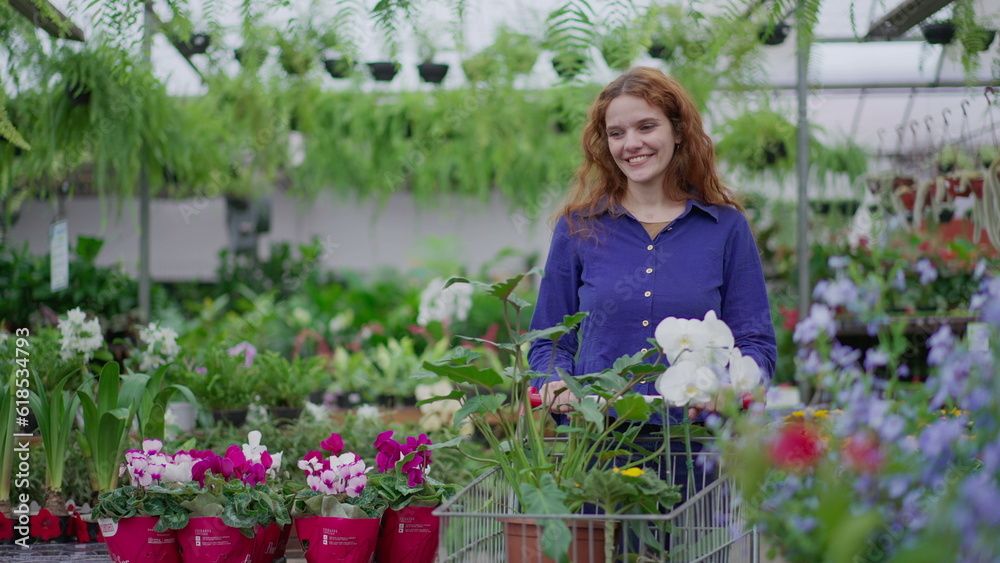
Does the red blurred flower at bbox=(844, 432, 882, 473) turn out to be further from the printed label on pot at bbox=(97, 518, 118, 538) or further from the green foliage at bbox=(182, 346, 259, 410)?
the green foliage at bbox=(182, 346, 259, 410)

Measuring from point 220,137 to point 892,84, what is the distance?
11.8 feet

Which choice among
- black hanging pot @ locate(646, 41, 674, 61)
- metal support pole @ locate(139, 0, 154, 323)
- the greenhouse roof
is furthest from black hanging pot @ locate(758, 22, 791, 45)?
metal support pole @ locate(139, 0, 154, 323)

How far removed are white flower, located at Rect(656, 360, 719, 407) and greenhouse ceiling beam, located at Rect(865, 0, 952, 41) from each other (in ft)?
5.58

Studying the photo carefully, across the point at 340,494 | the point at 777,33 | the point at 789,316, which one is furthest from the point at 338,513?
the point at 789,316

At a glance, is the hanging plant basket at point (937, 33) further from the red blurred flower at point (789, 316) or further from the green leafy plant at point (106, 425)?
the green leafy plant at point (106, 425)

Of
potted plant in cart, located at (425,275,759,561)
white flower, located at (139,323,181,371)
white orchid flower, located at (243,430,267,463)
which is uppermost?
potted plant in cart, located at (425,275,759,561)

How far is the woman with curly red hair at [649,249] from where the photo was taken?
1.51m

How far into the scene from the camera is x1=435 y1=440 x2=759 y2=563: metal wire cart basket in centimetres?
108

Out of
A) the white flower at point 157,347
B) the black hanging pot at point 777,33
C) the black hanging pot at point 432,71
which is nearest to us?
the white flower at point 157,347

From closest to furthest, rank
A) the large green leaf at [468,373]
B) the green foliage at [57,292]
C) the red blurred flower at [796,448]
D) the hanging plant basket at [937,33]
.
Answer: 1. the red blurred flower at [796,448]
2. the large green leaf at [468,373]
3. the hanging plant basket at [937,33]
4. the green foliage at [57,292]

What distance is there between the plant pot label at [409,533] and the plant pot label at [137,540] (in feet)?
1.25

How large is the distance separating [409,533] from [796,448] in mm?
952

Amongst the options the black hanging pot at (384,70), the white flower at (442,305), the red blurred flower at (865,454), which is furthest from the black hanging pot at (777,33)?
the red blurred flower at (865,454)

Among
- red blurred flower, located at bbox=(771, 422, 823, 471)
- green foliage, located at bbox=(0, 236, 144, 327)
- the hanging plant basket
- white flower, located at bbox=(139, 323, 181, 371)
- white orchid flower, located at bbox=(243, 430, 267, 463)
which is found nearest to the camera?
red blurred flower, located at bbox=(771, 422, 823, 471)
